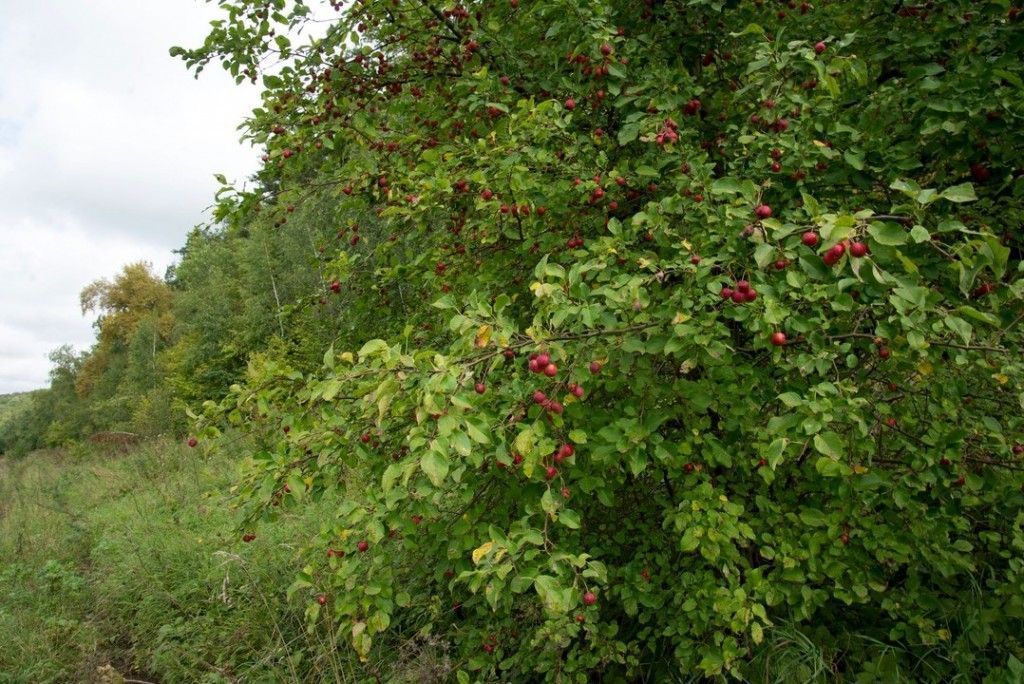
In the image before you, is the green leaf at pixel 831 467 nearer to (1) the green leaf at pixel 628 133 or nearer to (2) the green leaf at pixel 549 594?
(2) the green leaf at pixel 549 594

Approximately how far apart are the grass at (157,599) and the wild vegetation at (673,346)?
27.5 inches

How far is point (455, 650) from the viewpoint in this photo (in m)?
3.48

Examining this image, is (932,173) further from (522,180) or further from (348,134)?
(348,134)

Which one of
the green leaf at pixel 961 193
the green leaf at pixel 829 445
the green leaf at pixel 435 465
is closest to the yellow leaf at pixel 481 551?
the green leaf at pixel 435 465

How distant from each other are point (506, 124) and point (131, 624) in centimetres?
469

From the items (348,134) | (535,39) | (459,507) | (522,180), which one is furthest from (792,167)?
(348,134)

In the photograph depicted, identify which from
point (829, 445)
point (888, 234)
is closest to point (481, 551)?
point (829, 445)

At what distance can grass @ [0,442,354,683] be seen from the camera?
377 cm

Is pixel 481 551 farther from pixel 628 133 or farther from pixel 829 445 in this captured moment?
pixel 628 133

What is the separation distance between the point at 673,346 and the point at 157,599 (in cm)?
481

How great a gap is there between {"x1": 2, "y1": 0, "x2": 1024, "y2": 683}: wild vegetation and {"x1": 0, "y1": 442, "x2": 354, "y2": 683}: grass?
2.29ft

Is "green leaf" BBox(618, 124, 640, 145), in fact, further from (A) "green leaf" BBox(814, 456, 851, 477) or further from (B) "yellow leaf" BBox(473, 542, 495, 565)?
(B) "yellow leaf" BBox(473, 542, 495, 565)

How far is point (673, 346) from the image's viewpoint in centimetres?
187

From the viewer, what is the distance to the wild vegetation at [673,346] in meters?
1.86
